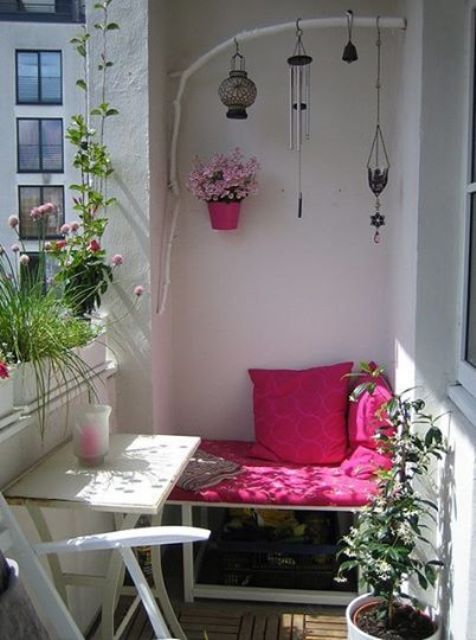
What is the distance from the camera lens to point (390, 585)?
233 cm

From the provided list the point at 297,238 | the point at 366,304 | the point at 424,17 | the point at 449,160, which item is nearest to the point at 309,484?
the point at 366,304

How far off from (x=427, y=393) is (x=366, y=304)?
104 cm

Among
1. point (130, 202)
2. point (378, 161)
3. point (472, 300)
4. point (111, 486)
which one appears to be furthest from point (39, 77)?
point (472, 300)

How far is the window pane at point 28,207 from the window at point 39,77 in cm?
40

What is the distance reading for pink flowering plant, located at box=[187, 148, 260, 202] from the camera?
128 inches

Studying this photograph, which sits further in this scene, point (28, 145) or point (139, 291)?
point (28, 145)

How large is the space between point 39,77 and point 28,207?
0.60 meters

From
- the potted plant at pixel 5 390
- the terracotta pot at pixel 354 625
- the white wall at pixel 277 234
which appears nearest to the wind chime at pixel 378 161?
the white wall at pixel 277 234

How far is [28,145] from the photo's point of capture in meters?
3.04

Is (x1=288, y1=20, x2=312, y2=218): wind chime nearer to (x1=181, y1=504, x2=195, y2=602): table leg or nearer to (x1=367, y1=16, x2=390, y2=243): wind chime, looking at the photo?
(x1=367, y1=16, x2=390, y2=243): wind chime

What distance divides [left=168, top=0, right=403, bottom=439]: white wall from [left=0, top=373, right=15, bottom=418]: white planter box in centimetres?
154

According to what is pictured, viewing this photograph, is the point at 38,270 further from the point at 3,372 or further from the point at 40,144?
the point at 40,144

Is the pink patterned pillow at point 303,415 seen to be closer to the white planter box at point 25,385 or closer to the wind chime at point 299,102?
the wind chime at point 299,102

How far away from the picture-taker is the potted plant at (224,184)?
128 inches
